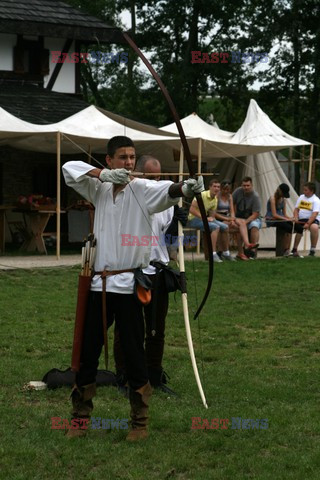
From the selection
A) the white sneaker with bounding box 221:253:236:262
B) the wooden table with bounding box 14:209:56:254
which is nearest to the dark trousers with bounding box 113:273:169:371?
the white sneaker with bounding box 221:253:236:262

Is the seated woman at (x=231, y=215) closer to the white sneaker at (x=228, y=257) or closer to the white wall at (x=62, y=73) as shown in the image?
the white sneaker at (x=228, y=257)

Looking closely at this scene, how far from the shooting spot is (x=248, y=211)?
54.3ft

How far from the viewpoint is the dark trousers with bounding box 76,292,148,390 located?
5691mm

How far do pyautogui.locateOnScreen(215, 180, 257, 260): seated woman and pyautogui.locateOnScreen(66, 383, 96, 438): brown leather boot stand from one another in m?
10.6

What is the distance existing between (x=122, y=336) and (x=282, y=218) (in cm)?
1170

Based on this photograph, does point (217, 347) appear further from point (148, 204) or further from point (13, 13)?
point (13, 13)

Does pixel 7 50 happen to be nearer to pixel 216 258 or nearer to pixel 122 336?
pixel 216 258

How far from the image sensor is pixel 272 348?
8609 millimetres

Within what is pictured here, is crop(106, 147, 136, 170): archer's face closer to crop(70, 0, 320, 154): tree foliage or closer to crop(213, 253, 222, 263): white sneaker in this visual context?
crop(213, 253, 222, 263): white sneaker

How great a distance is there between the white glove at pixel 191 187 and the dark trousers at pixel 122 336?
706 millimetres

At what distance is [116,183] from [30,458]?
1517mm

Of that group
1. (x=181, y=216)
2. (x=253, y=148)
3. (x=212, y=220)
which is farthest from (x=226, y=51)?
(x=181, y=216)

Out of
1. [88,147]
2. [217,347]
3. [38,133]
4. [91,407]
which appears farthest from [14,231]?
[91,407]

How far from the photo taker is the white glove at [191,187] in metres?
5.37
